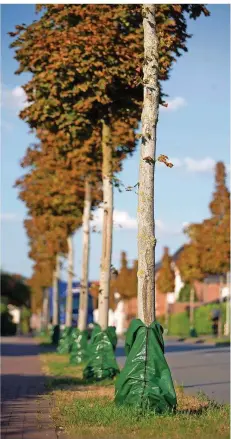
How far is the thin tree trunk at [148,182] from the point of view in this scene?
13.3 meters

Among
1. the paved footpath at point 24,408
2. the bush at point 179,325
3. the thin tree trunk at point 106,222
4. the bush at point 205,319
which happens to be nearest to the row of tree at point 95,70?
the thin tree trunk at point 106,222

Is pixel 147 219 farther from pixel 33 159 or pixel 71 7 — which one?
pixel 33 159

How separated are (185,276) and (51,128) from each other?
51410mm

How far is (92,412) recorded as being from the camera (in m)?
12.6

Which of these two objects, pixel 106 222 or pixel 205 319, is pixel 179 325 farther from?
pixel 106 222

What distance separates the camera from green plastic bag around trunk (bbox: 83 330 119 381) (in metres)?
20.4

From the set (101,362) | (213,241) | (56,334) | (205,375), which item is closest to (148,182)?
(101,362)

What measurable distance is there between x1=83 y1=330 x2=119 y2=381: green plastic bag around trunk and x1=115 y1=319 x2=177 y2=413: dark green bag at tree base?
7.32 m

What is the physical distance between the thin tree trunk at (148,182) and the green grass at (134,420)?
1.45 m

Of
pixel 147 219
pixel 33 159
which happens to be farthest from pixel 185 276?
pixel 147 219

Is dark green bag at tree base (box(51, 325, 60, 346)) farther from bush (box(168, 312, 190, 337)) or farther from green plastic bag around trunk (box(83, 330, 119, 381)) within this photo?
green plastic bag around trunk (box(83, 330, 119, 381))

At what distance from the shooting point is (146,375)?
41.4ft

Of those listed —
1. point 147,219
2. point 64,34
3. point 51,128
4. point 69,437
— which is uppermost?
point 64,34

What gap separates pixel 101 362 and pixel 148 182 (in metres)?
7.87
